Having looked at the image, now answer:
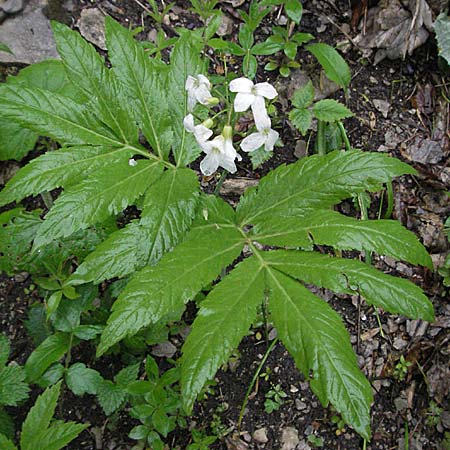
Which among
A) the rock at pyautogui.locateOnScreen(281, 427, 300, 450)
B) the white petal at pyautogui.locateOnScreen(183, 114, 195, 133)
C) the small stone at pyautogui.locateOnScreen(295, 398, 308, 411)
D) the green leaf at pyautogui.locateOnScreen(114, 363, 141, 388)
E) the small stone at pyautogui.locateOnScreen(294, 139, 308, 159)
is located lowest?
the rock at pyautogui.locateOnScreen(281, 427, 300, 450)

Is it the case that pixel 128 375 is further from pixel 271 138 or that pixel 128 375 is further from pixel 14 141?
pixel 14 141

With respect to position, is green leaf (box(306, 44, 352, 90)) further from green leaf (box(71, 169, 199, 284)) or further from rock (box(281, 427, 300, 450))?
rock (box(281, 427, 300, 450))

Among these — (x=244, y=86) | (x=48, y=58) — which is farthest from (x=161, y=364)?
(x=48, y=58)

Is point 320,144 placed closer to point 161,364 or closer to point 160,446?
point 161,364

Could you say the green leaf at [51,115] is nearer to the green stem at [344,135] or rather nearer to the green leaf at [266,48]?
the green leaf at [266,48]

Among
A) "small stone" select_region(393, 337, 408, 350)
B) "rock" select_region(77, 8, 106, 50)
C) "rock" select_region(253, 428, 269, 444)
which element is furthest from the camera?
"rock" select_region(77, 8, 106, 50)

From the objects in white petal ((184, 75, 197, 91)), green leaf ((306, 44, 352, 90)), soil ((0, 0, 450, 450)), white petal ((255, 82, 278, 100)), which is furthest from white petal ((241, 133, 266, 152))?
green leaf ((306, 44, 352, 90))

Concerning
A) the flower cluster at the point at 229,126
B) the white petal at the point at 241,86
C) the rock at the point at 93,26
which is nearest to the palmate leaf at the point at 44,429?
the flower cluster at the point at 229,126
